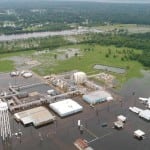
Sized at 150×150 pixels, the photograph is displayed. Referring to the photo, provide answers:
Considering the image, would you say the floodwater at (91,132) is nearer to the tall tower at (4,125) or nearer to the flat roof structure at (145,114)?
the flat roof structure at (145,114)

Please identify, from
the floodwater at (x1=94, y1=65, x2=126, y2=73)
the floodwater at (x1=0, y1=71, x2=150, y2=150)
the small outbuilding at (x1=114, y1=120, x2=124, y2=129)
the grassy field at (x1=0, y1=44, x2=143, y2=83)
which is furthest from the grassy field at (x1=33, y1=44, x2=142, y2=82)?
the small outbuilding at (x1=114, y1=120, x2=124, y2=129)

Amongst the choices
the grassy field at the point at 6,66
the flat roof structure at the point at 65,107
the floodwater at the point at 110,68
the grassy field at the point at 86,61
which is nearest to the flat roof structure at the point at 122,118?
the flat roof structure at the point at 65,107

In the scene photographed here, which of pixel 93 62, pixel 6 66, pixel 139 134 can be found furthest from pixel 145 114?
pixel 6 66

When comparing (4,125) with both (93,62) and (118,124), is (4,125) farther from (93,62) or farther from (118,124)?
(93,62)

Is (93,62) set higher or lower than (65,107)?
lower

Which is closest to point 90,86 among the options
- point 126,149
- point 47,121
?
point 47,121

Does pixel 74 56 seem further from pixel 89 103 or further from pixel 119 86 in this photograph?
pixel 89 103
